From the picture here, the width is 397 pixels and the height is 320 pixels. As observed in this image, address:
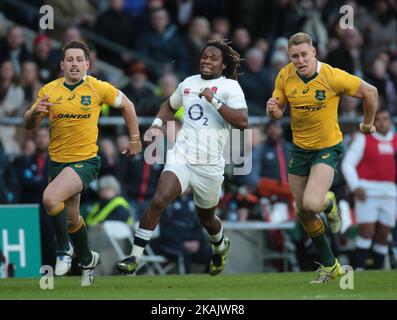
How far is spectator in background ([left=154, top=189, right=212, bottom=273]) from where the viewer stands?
1889cm

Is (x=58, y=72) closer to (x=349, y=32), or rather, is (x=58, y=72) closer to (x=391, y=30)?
(x=349, y=32)

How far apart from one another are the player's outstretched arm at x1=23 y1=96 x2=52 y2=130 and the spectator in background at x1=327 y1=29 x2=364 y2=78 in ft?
32.5

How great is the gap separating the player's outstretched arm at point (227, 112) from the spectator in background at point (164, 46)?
8.57m

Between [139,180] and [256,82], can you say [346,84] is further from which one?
[256,82]

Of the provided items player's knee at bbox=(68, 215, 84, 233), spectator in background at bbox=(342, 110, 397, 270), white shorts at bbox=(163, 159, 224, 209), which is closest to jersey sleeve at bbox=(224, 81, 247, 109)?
white shorts at bbox=(163, 159, 224, 209)

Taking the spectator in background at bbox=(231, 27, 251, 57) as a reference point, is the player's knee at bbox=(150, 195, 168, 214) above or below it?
below

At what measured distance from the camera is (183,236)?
1889 centimetres

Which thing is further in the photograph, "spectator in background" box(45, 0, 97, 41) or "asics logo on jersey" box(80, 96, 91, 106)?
"spectator in background" box(45, 0, 97, 41)

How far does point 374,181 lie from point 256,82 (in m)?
4.18

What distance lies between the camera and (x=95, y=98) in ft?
46.2

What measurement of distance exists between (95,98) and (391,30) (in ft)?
40.0

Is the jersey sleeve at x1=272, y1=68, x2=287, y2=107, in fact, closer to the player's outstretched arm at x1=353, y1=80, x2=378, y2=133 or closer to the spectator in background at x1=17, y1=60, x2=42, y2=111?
the player's outstretched arm at x1=353, y1=80, x2=378, y2=133

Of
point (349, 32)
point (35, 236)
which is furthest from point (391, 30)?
point (35, 236)
